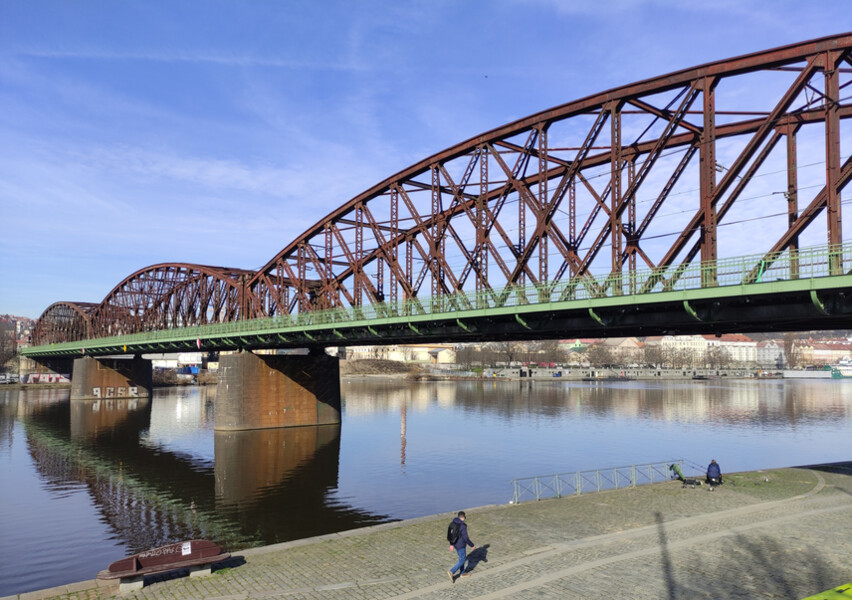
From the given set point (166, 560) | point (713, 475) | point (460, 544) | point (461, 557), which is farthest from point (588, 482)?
point (166, 560)

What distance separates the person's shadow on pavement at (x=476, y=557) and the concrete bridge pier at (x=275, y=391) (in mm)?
47358

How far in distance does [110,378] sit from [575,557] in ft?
377

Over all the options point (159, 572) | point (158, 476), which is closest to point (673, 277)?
point (159, 572)

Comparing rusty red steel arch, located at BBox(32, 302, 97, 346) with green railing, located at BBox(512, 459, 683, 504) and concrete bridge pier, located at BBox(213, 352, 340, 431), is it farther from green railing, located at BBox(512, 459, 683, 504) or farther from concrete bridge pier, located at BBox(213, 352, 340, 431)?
green railing, located at BBox(512, 459, 683, 504)

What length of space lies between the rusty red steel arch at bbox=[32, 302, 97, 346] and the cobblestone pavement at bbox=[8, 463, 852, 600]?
138 metres

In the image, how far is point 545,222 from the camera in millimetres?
36562

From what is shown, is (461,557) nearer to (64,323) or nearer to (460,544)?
(460,544)

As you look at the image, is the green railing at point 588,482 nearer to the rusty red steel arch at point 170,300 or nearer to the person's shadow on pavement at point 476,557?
the person's shadow on pavement at point 476,557

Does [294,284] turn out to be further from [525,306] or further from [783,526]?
[783,526]

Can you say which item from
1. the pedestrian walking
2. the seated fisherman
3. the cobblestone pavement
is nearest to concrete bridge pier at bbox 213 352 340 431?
the cobblestone pavement

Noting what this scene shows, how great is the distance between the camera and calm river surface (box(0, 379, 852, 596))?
28969 mm

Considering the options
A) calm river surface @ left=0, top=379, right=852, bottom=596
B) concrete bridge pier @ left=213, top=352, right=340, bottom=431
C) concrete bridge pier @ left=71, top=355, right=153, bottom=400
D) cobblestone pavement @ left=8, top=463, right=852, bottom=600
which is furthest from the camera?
concrete bridge pier @ left=71, top=355, right=153, bottom=400

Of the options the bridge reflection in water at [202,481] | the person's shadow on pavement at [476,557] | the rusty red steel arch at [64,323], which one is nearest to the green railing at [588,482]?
the bridge reflection in water at [202,481]

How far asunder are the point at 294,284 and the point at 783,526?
182ft
